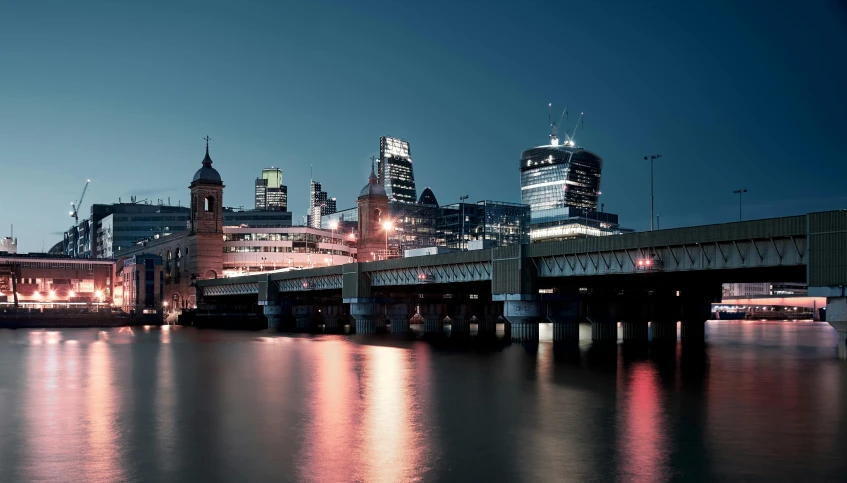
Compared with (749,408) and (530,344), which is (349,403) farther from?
(530,344)

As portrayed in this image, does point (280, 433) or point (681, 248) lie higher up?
point (681, 248)

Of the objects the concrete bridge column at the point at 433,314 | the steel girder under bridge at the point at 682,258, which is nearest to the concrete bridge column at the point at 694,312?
the steel girder under bridge at the point at 682,258

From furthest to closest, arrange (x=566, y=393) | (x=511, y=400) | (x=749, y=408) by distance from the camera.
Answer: (x=566, y=393)
(x=511, y=400)
(x=749, y=408)

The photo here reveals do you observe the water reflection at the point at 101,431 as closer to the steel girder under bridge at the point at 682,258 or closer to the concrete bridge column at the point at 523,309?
the concrete bridge column at the point at 523,309

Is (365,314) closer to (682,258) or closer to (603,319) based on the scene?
(603,319)

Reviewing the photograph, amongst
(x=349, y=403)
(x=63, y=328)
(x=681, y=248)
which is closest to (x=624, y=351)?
(x=681, y=248)

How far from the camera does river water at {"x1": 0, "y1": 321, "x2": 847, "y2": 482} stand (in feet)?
80.5

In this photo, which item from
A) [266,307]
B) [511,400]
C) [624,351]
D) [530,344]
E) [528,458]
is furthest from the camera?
[266,307]

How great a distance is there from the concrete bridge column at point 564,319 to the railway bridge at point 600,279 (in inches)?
5.5

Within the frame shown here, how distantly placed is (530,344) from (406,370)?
1233 inches

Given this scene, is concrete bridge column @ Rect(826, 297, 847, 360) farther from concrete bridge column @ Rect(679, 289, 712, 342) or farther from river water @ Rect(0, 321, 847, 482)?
concrete bridge column @ Rect(679, 289, 712, 342)

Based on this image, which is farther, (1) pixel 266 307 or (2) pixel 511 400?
(1) pixel 266 307

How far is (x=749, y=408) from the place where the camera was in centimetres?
3859

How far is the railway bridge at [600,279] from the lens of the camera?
56312 mm
